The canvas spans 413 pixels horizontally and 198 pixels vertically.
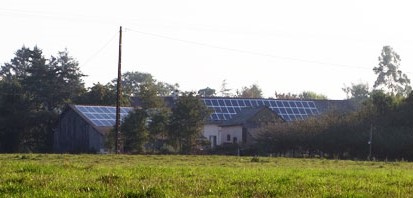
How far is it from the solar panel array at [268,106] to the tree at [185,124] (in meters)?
19.3

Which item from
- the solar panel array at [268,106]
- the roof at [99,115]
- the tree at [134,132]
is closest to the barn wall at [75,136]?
the roof at [99,115]

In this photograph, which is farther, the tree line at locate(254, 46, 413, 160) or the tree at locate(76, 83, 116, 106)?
the tree at locate(76, 83, 116, 106)

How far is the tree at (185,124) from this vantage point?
6562 centimetres

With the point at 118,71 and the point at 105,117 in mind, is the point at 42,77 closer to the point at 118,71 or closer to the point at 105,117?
the point at 105,117

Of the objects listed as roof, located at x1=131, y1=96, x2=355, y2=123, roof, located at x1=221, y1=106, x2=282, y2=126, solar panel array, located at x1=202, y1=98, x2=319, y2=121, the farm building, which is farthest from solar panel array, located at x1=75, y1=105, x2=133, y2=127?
solar panel array, located at x1=202, y1=98, x2=319, y2=121

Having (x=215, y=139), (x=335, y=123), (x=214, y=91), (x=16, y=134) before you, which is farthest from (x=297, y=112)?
(x=214, y=91)

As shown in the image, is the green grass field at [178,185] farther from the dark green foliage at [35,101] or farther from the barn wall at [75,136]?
Answer: the dark green foliage at [35,101]

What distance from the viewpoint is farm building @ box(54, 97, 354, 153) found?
231ft

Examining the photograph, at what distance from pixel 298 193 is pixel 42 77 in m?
76.9

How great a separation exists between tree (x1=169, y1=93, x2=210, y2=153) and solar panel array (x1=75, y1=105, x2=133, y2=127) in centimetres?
658

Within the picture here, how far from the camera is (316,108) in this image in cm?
9406

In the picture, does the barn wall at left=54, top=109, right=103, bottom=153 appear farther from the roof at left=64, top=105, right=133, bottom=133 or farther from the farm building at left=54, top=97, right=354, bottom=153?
the roof at left=64, top=105, right=133, bottom=133

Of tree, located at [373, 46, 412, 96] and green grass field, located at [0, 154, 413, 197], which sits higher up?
tree, located at [373, 46, 412, 96]

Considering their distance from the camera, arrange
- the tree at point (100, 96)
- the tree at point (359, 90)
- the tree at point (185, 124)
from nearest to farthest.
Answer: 1. the tree at point (185, 124)
2. the tree at point (100, 96)
3. the tree at point (359, 90)
